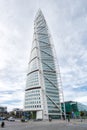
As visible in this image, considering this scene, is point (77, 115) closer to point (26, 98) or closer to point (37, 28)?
point (26, 98)

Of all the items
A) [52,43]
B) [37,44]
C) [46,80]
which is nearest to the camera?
[46,80]

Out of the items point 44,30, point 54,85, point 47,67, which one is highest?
point 44,30

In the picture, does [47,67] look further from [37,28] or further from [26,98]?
[37,28]

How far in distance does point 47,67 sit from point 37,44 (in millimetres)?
22654

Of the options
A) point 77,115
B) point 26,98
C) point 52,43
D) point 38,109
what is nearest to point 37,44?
point 52,43

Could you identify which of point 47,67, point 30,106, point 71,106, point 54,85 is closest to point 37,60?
point 47,67

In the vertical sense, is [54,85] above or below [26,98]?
above

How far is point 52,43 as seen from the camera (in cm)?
17012

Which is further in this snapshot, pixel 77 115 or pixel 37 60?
pixel 77 115

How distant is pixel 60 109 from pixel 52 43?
197 feet

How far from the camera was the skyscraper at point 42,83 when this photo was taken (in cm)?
13300

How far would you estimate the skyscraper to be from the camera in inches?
5236

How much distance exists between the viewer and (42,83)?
138375mm

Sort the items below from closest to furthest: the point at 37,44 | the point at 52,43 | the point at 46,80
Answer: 1. the point at 46,80
2. the point at 37,44
3. the point at 52,43
